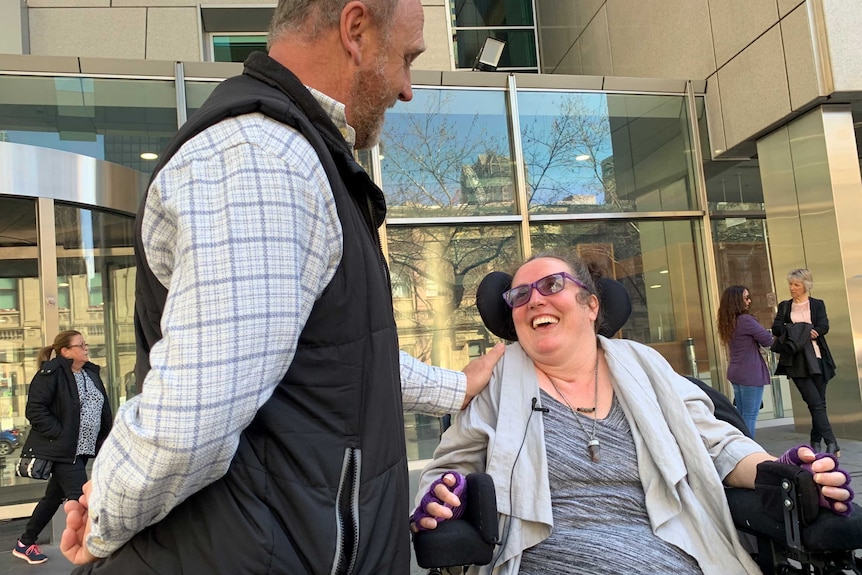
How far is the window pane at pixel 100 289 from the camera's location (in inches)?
262

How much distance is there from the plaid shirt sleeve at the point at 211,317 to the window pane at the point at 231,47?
9323 millimetres

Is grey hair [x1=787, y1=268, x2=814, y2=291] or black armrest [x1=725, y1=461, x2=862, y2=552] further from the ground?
grey hair [x1=787, y1=268, x2=814, y2=291]

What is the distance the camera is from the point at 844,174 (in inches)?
296

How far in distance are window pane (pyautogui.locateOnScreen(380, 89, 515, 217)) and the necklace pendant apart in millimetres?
6430

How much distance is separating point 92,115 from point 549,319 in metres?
7.00

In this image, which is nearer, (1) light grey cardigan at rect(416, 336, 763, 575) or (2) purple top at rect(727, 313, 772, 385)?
(1) light grey cardigan at rect(416, 336, 763, 575)

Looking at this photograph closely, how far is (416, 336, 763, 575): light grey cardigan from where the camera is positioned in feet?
6.54

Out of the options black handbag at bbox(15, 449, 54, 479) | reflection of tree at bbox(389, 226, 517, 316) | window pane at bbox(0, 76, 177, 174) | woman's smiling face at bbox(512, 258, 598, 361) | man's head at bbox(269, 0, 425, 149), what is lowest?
black handbag at bbox(15, 449, 54, 479)

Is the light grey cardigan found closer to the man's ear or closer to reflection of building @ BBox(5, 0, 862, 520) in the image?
the man's ear

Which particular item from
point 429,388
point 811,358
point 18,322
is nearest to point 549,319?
point 429,388

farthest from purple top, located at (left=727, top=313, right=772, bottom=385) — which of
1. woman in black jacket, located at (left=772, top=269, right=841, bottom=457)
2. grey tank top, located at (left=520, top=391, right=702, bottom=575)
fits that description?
grey tank top, located at (left=520, top=391, right=702, bottom=575)

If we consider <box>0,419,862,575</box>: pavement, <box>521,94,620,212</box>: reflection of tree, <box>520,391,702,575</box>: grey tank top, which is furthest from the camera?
<box>521,94,620,212</box>: reflection of tree

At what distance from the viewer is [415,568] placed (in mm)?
3928

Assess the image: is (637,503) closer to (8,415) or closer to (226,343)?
(226,343)
